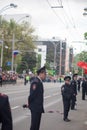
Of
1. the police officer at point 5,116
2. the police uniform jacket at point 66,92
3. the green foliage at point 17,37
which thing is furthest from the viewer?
the green foliage at point 17,37

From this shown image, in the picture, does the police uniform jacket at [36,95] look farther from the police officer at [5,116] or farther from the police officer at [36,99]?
the police officer at [5,116]

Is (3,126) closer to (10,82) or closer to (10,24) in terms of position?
(10,82)

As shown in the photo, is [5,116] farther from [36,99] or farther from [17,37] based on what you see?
[17,37]

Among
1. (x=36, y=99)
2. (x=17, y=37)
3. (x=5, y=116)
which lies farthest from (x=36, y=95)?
(x=17, y=37)

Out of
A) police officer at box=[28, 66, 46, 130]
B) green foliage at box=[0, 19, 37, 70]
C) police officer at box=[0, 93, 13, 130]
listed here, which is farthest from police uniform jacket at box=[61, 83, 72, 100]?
green foliage at box=[0, 19, 37, 70]

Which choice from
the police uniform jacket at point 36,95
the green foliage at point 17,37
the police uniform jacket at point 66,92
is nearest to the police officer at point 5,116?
the police uniform jacket at point 36,95

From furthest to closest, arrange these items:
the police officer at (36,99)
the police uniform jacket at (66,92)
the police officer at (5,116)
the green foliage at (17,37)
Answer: the green foliage at (17,37) → the police uniform jacket at (66,92) → the police officer at (36,99) → the police officer at (5,116)

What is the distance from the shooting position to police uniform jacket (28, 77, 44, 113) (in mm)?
9711

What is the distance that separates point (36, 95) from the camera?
9797 millimetres

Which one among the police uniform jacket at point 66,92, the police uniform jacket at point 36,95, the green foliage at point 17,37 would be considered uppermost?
the green foliage at point 17,37

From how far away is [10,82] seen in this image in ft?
207

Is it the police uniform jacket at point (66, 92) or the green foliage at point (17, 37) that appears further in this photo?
the green foliage at point (17, 37)

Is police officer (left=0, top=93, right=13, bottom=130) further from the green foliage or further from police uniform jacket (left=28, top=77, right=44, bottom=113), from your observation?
the green foliage

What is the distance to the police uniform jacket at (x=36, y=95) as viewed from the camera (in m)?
9.71
